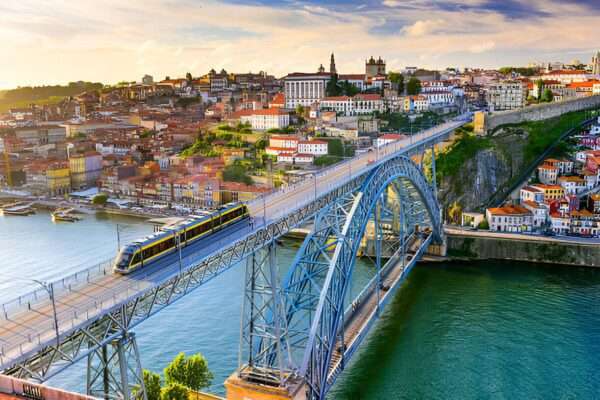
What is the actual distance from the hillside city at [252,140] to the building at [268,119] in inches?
3.1

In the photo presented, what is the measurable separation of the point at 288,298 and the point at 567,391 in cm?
688

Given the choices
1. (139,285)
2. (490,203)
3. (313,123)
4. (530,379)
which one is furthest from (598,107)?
(139,285)

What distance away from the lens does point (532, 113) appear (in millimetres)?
37625

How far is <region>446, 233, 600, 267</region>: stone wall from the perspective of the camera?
2281 cm

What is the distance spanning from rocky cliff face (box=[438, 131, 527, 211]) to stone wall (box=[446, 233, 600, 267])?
370 cm

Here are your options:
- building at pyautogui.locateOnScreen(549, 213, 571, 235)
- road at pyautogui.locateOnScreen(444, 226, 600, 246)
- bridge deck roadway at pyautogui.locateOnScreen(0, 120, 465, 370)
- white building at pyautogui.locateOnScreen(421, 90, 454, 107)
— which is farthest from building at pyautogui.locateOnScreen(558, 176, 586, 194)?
bridge deck roadway at pyautogui.locateOnScreen(0, 120, 465, 370)

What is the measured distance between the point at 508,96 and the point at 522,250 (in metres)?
25.5

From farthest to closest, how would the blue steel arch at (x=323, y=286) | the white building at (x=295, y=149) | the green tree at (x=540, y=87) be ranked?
the green tree at (x=540, y=87) < the white building at (x=295, y=149) < the blue steel arch at (x=323, y=286)

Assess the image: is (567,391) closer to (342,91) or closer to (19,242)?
(19,242)

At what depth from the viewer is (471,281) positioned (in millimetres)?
21062

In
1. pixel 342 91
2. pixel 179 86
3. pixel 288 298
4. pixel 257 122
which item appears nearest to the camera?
pixel 288 298

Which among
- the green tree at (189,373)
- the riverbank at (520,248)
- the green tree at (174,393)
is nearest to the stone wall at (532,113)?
the riverbank at (520,248)

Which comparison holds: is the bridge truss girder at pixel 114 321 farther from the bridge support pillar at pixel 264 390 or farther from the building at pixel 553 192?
the building at pixel 553 192

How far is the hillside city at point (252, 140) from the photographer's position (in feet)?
94.6
